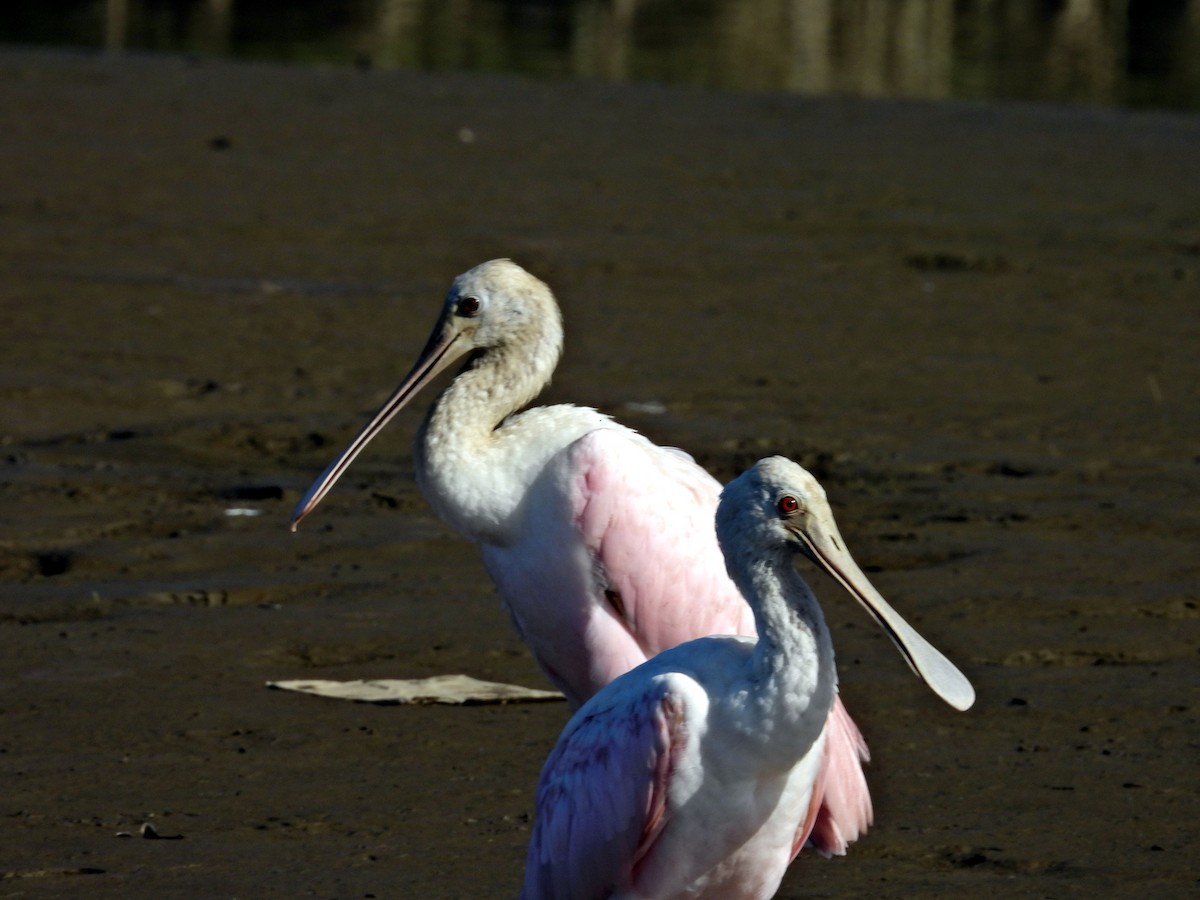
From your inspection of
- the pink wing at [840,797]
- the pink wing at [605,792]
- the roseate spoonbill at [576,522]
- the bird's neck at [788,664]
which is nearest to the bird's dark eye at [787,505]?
the bird's neck at [788,664]

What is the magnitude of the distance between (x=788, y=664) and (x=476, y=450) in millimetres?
1596

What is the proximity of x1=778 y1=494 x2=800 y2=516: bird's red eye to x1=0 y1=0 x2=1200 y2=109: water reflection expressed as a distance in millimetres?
18011

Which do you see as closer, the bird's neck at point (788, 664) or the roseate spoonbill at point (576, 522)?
the bird's neck at point (788, 664)

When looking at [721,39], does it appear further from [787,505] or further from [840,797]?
[787,505]

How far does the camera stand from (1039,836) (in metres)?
5.51

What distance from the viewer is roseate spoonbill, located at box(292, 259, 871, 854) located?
220 inches

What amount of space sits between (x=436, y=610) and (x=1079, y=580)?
7.49ft

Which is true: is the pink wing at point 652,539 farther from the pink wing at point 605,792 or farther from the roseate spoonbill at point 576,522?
the pink wing at point 605,792

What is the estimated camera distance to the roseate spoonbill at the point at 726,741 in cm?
434

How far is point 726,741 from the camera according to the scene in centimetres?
439

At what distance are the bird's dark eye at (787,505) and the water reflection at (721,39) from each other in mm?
18011

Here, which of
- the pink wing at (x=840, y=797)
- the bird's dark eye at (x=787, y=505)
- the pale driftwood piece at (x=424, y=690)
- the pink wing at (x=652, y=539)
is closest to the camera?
the bird's dark eye at (x=787, y=505)

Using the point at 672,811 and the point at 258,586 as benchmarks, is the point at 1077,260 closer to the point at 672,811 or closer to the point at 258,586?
the point at 258,586

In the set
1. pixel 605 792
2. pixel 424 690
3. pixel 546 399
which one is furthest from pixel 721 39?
pixel 605 792
